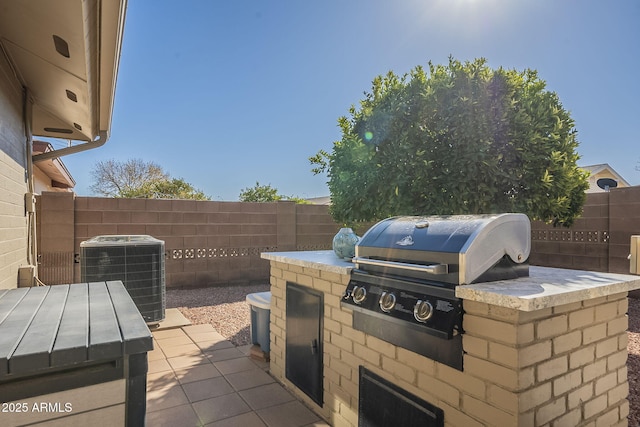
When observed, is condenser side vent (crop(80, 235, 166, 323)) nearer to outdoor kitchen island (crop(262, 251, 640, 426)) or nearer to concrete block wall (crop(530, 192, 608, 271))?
outdoor kitchen island (crop(262, 251, 640, 426))

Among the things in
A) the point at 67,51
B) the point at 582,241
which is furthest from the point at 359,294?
the point at 582,241

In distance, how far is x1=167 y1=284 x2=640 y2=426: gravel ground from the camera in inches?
120

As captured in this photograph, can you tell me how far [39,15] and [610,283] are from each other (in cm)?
398

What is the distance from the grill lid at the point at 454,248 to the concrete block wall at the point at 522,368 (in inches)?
7.5

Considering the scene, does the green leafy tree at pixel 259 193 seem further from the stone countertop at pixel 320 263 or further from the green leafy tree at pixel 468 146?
the stone countertop at pixel 320 263

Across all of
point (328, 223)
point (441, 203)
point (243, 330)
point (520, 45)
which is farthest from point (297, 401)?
point (520, 45)

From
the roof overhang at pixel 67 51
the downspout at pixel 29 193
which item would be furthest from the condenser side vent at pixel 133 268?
the roof overhang at pixel 67 51

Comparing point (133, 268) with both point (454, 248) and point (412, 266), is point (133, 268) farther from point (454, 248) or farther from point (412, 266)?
point (454, 248)

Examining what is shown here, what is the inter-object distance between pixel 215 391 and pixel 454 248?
2328mm

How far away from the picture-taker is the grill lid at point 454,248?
1582 millimetres

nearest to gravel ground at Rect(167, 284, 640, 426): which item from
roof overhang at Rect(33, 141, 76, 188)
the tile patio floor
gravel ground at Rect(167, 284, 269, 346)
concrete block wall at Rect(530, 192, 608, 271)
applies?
gravel ground at Rect(167, 284, 269, 346)

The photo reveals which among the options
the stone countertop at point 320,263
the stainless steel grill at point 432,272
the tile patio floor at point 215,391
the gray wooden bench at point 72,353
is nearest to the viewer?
the gray wooden bench at point 72,353

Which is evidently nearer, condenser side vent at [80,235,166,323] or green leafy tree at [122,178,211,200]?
condenser side vent at [80,235,166,323]

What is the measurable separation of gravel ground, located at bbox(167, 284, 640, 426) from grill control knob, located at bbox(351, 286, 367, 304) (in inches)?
80.5
